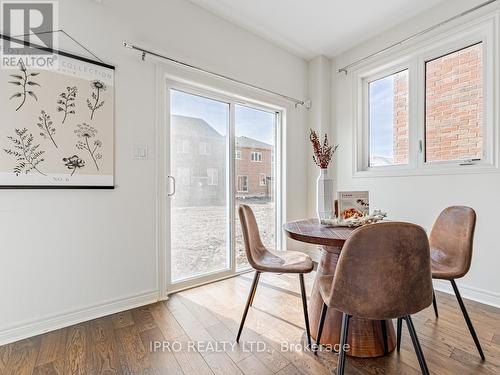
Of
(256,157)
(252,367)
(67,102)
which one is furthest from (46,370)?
(256,157)

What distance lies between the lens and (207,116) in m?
2.61

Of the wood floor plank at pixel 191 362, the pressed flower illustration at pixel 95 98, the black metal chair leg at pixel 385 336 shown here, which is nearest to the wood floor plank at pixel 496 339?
the black metal chair leg at pixel 385 336

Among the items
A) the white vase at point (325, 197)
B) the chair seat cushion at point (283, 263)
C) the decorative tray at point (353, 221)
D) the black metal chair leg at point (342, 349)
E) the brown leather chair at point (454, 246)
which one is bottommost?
the black metal chair leg at point (342, 349)

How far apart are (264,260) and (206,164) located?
1279mm

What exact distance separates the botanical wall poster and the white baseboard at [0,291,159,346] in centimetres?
91

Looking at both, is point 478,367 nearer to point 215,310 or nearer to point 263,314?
point 263,314

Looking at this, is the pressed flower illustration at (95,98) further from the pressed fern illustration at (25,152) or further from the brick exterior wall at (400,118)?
the brick exterior wall at (400,118)

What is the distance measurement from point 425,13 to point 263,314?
3228mm

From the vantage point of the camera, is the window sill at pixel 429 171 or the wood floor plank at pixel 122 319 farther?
the window sill at pixel 429 171

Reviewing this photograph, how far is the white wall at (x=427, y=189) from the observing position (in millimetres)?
2121

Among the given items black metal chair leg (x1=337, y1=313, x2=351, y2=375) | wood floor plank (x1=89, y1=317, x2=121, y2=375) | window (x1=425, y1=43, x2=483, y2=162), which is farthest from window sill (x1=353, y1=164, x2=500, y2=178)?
wood floor plank (x1=89, y1=317, x2=121, y2=375)

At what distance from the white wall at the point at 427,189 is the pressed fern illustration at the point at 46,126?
9.78 feet

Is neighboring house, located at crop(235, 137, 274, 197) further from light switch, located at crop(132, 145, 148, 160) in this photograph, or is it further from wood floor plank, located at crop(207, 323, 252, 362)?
wood floor plank, located at crop(207, 323, 252, 362)

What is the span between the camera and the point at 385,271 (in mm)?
1003
